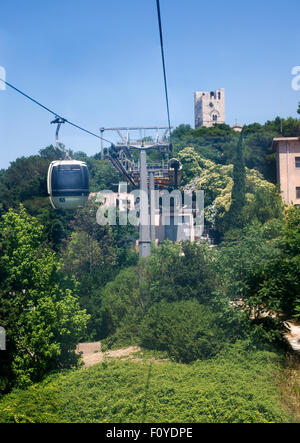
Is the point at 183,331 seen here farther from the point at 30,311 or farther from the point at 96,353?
the point at 30,311

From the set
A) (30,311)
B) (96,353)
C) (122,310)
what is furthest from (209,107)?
(30,311)

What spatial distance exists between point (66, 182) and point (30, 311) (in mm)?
3716

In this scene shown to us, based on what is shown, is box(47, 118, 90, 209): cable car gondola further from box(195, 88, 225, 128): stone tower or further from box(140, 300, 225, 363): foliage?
box(195, 88, 225, 128): stone tower

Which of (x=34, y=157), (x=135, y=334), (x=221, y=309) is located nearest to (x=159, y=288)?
(x=135, y=334)

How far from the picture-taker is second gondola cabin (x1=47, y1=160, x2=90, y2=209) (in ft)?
34.6

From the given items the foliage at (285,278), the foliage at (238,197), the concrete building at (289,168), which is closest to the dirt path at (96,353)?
the foliage at (285,278)

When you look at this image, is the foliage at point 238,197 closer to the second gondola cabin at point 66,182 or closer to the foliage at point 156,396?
the foliage at point 156,396

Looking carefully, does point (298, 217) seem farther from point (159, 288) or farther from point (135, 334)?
point (135, 334)

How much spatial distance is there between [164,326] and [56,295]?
3595 mm

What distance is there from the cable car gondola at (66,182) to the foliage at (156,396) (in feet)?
14.2

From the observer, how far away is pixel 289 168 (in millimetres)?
24750

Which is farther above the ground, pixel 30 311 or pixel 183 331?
pixel 30 311

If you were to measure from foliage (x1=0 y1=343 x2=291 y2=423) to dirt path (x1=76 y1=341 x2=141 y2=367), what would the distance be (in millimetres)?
3306

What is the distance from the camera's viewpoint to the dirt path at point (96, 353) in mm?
13606
